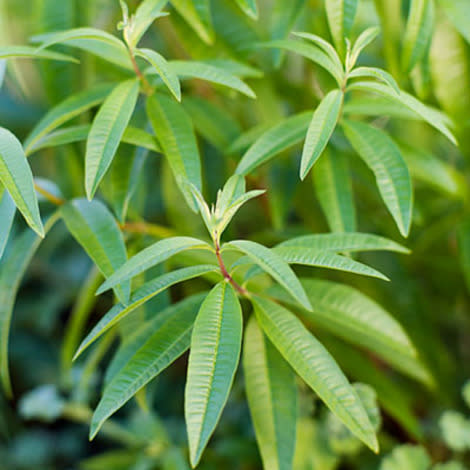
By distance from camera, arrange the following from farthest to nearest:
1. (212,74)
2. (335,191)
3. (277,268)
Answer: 1. (335,191)
2. (212,74)
3. (277,268)

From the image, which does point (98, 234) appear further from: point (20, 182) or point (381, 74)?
point (381, 74)

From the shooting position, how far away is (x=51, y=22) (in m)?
0.74

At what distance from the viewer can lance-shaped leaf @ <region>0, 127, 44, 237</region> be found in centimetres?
45

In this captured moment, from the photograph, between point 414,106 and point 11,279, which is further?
point 11,279

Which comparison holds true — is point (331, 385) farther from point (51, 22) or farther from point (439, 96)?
point (51, 22)

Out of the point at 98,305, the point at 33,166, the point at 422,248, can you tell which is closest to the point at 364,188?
the point at 422,248

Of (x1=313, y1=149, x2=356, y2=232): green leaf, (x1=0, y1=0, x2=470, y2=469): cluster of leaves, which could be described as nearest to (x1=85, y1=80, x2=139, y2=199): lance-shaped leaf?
(x1=0, y1=0, x2=470, y2=469): cluster of leaves

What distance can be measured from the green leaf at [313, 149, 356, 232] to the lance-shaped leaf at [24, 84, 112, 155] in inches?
9.8

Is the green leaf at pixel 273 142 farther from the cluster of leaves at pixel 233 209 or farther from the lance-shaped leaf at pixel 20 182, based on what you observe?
the lance-shaped leaf at pixel 20 182

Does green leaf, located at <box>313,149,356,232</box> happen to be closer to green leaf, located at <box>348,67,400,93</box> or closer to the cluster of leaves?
the cluster of leaves

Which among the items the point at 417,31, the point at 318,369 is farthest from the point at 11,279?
the point at 417,31

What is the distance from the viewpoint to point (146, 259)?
1.45 feet

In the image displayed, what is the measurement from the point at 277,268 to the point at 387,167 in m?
0.21

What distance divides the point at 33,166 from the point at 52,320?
44 centimetres
